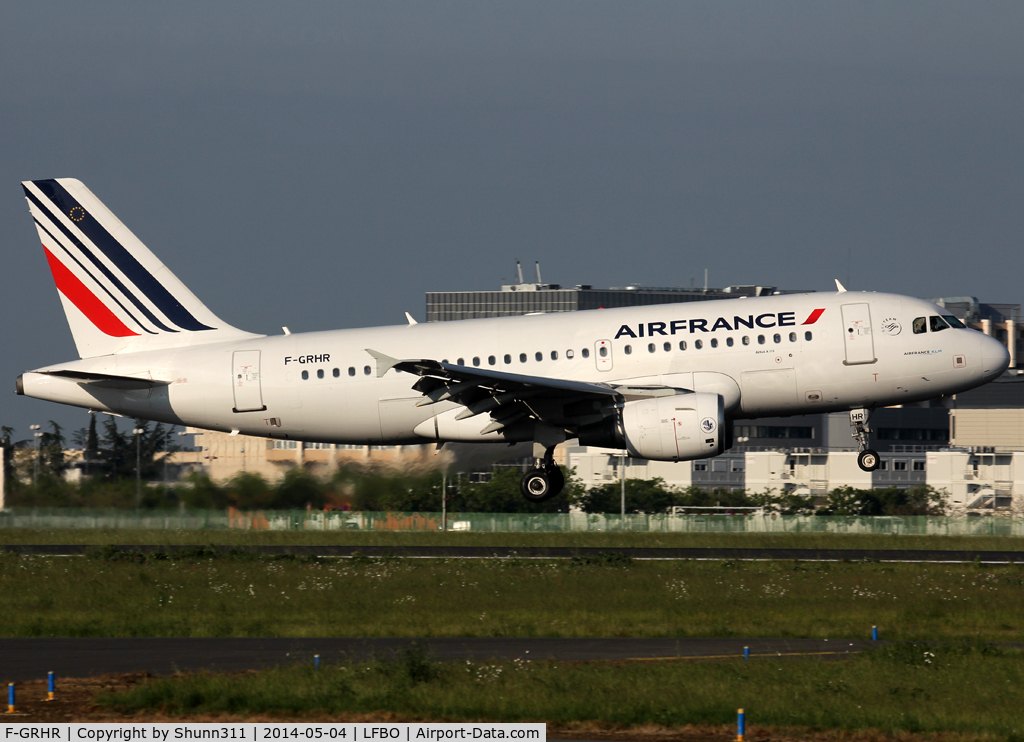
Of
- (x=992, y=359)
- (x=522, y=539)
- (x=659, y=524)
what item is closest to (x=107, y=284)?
(x=522, y=539)

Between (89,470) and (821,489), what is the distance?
49.2m

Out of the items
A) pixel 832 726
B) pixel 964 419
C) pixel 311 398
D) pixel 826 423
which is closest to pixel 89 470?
pixel 311 398

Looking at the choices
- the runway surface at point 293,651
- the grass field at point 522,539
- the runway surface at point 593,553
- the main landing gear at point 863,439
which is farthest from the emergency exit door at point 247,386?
the main landing gear at point 863,439

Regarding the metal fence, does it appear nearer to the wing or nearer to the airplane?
the airplane

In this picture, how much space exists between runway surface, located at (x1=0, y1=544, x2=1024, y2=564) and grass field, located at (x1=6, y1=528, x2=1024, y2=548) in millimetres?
1367

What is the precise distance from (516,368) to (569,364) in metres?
1.35

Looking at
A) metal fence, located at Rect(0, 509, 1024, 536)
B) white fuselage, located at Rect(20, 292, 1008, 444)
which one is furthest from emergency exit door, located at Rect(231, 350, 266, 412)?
metal fence, located at Rect(0, 509, 1024, 536)

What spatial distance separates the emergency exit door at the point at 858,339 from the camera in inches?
1177

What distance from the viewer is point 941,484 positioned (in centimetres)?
7356

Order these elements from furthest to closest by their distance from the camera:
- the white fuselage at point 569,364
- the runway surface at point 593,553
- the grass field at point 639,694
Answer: the runway surface at point 593,553 < the white fuselage at point 569,364 < the grass field at point 639,694

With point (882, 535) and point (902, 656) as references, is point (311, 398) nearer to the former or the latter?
point (902, 656)

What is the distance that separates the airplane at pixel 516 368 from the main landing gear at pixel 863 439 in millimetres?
86

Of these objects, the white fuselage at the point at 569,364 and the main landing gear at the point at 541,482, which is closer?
the white fuselage at the point at 569,364
